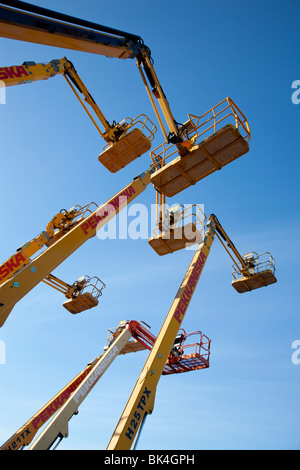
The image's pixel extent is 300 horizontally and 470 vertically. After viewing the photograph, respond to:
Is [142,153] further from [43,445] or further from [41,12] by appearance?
[43,445]

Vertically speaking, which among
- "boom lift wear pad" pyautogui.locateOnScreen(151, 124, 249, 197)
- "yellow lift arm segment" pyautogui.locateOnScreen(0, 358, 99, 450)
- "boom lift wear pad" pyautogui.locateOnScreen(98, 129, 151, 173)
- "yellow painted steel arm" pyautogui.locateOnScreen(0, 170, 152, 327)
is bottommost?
"yellow lift arm segment" pyautogui.locateOnScreen(0, 358, 99, 450)

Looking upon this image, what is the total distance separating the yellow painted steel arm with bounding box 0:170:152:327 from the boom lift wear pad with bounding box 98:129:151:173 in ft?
2.58

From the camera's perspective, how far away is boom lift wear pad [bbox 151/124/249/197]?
8180 mm

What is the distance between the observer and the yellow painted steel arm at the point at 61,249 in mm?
7102

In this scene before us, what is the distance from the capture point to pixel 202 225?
11.6 m

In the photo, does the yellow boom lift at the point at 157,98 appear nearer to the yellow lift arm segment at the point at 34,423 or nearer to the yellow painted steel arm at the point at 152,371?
the yellow painted steel arm at the point at 152,371

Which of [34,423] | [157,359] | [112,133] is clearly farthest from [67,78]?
[34,423]

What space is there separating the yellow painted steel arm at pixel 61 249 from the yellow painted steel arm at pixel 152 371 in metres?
2.93

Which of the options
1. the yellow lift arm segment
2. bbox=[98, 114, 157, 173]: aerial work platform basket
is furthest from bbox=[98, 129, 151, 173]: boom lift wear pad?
the yellow lift arm segment

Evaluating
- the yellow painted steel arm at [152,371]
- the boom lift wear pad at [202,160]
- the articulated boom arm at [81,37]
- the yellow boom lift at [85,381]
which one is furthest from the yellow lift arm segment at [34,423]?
the articulated boom arm at [81,37]

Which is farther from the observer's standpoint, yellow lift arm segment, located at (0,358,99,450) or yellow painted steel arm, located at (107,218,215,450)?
yellow lift arm segment, located at (0,358,99,450)

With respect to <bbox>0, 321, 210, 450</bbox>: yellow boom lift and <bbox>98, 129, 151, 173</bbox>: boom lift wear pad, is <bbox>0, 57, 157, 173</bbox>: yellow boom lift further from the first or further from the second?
<bbox>0, 321, 210, 450</bbox>: yellow boom lift

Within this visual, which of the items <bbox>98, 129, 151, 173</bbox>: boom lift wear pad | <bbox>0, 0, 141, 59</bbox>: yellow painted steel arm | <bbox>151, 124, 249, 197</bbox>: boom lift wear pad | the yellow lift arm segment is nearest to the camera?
<bbox>0, 0, 141, 59</bbox>: yellow painted steel arm
